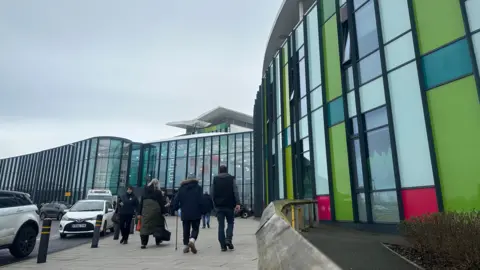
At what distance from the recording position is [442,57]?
8.45 metres

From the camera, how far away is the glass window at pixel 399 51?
30.8 feet

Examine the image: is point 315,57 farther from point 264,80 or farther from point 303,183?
point 264,80

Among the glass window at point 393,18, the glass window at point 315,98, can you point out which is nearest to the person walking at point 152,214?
the glass window at point 315,98

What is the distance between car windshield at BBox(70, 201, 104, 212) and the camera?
1305 centimetres

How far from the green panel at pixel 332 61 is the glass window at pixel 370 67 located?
109 centimetres

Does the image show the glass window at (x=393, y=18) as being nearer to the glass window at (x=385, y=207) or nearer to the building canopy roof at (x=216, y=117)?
→ the glass window at (x=385, y=207)

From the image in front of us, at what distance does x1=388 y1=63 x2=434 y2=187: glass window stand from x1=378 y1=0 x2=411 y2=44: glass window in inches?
51.0

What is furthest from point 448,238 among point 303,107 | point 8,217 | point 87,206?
point 87,206

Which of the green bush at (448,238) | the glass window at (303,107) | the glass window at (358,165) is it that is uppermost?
the glass window at (303,107)

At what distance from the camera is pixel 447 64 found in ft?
27.2

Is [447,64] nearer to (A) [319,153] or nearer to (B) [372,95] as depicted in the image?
(B) [372,95]

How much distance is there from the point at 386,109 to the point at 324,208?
180 inches

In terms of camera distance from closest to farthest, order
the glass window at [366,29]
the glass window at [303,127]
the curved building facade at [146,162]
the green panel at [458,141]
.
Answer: the green panel at [458,141] → the glass window at [366,29] → the glass window at [303,127] → the curved building facade at [146,162]

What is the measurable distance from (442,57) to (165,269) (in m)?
8.66
